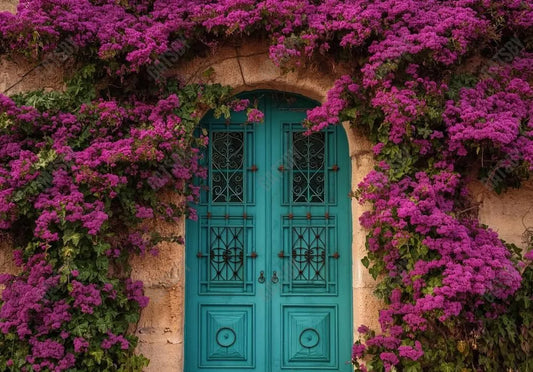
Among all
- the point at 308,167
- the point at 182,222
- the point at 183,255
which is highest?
the point at 308,167

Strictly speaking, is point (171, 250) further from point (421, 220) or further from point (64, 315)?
point (421, 220)

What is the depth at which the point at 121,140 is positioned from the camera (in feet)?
14.6

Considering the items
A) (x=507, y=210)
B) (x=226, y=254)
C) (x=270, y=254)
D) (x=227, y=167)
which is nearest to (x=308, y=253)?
(x=270, y=254)

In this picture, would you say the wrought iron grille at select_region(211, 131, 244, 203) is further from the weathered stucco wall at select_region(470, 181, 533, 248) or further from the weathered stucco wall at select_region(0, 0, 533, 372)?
the weathered stucco wall at select_region(470, 181, 533, 248)

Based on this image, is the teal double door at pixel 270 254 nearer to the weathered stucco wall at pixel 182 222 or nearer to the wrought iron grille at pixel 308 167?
the wrought iron grille at pixel 308 167

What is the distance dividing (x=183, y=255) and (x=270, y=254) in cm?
63

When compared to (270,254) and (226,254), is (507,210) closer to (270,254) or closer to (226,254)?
(270,254)

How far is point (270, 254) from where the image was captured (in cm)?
480

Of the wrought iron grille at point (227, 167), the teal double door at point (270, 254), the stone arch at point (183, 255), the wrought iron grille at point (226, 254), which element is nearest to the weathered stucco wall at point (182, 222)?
the stone arch at point (183, 255)

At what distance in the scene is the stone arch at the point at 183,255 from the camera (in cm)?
457

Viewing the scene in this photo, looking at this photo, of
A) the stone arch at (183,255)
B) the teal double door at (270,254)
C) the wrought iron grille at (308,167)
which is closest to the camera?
the stone arch at (183,255)

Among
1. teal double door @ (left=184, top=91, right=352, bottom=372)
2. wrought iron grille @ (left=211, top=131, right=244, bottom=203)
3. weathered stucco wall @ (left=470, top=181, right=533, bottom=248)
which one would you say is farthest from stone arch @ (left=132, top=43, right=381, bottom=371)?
weathered stucco wall @ (left=470, top=181, right=533, bottom=248)

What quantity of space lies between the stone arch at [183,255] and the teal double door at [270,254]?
→ 145 millimetres

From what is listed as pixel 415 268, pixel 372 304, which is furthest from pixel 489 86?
pixel 372 304
